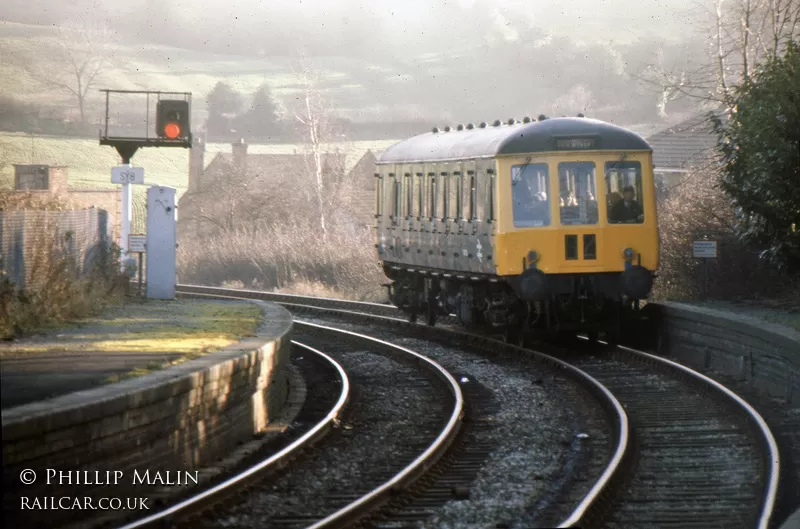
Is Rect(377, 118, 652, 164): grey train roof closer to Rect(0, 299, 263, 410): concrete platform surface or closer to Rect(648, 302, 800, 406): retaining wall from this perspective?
Rect(648, 302, 800, 406): retaining wall

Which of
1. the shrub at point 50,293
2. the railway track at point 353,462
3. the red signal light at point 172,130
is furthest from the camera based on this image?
the red signal light at point 172,130

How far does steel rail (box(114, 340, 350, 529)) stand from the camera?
7410 millimetres

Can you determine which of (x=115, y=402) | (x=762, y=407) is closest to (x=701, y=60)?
(x=762, y=407)

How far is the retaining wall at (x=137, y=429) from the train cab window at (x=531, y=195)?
621 centimetres

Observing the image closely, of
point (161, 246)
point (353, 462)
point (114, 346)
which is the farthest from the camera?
point (161, 246)

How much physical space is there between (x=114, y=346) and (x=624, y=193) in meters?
8.05

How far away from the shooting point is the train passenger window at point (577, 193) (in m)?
17.3

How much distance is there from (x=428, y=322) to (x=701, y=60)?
7229cm

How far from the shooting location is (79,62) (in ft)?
315

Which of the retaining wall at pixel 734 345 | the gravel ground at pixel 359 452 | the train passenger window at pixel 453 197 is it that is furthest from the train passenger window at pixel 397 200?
the gravel ground at pixel 359 452

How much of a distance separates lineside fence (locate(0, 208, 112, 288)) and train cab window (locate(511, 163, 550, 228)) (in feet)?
21.0

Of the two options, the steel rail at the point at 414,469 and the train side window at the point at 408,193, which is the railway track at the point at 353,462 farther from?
the train side window at the point at 408,193

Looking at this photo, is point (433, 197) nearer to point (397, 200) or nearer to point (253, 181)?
point (397, 200)

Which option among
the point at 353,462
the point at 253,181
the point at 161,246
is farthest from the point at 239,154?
the point at 353,462
